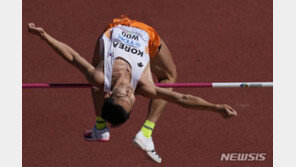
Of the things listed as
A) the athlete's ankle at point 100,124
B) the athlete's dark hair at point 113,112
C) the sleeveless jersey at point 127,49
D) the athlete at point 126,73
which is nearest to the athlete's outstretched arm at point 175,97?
the athlete at point 126,73

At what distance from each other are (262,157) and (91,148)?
8.45 feet

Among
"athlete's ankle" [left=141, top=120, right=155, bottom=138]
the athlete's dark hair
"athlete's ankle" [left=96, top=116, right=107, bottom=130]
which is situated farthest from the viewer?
"athlete's ankle" [left=96, top=116, right=107, bottom=130]

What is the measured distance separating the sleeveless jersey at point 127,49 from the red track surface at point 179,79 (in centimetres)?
258

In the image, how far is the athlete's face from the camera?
5.26 m

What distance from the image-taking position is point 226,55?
9.10 metres

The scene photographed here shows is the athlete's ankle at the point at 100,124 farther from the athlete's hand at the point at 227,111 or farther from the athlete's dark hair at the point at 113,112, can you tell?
the athlete's hand at the point at 227,111

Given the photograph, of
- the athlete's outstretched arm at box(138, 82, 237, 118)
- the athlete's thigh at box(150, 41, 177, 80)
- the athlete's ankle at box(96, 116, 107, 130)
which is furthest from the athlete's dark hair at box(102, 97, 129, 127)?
the athlete's thigh at box(150, 41, 177, 80)

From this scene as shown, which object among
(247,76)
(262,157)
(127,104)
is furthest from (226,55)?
(127,104)

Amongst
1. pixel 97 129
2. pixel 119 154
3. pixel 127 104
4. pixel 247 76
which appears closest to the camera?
pixel 127 104

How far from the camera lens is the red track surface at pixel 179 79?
8.48 metres

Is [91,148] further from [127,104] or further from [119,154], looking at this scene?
[127,104]

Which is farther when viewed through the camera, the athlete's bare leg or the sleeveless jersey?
the athlete's bare leg

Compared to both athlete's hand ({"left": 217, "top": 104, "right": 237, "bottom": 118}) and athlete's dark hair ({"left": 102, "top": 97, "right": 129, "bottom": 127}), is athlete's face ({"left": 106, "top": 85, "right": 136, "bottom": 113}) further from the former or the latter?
athlete's hand ({"left": 217, "top": 104, "right": 237, "bottom": 118})

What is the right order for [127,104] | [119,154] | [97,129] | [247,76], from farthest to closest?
[247,76] → [119,154] → [97,129] → [127,104]
